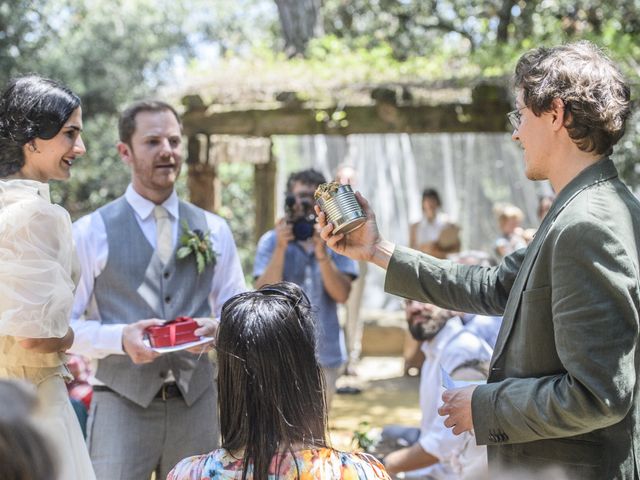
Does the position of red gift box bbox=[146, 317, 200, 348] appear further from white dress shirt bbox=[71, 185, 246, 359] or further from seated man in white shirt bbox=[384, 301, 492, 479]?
seated man in white shirt bbox=[384, 301, 492, 479]

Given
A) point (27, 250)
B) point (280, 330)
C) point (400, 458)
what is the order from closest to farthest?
point (280, 330) → point (27, 250) → point (400, 458)

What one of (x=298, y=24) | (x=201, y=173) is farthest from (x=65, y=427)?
(x=298, y=24)

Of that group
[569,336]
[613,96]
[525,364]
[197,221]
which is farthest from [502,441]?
[197,221]

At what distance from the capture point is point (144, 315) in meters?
3.17

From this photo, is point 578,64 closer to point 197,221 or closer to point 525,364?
point 525,364

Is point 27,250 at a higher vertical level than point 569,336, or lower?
higher

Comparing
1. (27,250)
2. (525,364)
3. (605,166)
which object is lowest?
(525,364)

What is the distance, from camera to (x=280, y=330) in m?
1.88

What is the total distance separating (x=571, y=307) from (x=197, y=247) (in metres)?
1.74

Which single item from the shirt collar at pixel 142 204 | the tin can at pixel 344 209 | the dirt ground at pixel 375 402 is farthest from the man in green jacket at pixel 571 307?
the dirt ground at pixel 375 402

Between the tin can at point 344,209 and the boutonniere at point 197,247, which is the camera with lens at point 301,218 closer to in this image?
the boutonniere at point 197,247

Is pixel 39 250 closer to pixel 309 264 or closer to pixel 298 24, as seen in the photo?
pixel 309 264

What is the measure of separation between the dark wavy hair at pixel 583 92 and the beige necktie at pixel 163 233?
1.66 m

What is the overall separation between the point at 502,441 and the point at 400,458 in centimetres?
201
